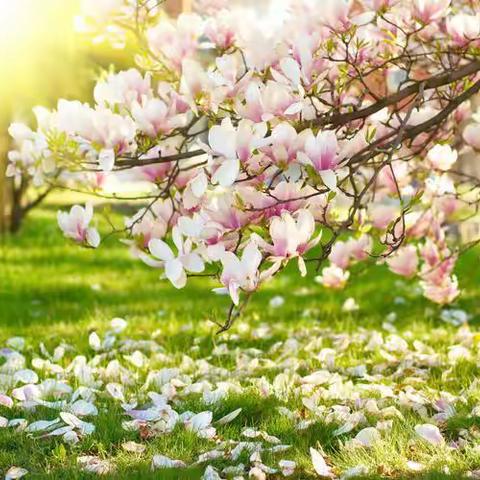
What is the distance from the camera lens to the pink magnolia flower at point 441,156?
3850 millimetres

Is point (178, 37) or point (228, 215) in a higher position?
point (178, 37)

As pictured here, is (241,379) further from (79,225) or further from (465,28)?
(465,28)

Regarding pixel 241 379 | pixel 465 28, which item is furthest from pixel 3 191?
pixel 465 28

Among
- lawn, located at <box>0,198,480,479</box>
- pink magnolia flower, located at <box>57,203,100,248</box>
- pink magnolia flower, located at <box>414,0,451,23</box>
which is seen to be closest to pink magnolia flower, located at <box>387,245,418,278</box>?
lawn, located at <box>0,198,480,479</box>

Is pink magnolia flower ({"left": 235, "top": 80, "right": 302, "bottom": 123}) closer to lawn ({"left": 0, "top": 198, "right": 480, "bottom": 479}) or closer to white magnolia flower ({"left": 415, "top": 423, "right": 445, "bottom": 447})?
lawn ({"left": 0, "top": 198, "right": 480, "bottom": 479})

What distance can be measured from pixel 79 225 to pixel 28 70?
611cm

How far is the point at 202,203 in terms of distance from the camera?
123 inches

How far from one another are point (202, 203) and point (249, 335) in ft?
6.92

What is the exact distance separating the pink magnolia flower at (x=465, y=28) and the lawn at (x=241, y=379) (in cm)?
134

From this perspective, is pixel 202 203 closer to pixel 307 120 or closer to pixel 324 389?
pixel 307 120

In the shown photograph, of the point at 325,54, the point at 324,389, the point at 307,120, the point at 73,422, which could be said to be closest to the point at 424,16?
the point at 325,54

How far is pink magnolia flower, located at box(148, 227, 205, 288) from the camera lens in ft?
9.02

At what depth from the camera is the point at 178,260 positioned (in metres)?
2.77

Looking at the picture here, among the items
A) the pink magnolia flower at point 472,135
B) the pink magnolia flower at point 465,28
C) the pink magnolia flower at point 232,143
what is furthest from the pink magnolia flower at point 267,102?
the pink magnolia flower at point 472,135
